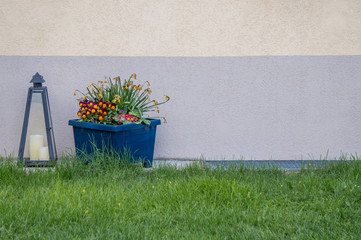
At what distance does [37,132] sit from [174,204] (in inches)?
85.9

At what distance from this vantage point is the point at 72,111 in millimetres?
5035

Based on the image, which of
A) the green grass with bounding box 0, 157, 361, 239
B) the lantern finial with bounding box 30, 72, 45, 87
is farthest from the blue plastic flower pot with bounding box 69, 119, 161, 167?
the lantern finial with bounding box 30, 72, 45, 87

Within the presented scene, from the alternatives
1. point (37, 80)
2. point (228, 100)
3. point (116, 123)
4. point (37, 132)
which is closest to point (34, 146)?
point (37, 132)

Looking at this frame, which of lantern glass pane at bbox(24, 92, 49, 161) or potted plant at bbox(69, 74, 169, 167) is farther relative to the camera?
lantern glass pane at bbox(24, 92, 49, 161)

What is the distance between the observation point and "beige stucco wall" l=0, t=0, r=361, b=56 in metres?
4.94

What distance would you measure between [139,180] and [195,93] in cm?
151

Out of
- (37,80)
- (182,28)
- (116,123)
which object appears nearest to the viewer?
(116,123)

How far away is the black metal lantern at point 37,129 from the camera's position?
4645 mm

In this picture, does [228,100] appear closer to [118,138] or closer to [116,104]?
[116,104]

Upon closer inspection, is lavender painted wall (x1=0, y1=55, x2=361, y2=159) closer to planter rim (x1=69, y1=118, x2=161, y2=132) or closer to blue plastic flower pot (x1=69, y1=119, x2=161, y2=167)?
blue plastic flower pot (x1=69, y1=119, x2=161, y2=167)

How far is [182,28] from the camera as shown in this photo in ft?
16.3

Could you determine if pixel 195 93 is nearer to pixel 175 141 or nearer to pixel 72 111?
pixel 175 141

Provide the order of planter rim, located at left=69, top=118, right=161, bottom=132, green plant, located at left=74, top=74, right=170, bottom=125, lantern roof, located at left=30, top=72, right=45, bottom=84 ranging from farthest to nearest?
1. lantern roof, located at left=30, top=72, right=45, bottom=84
2. green plant, located at left=74, top=74, right=170, bottom=125
3. planter rim, located at left=69, top=118, right=161, bottom=132

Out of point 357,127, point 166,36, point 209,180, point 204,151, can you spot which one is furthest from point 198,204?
point 357,127
